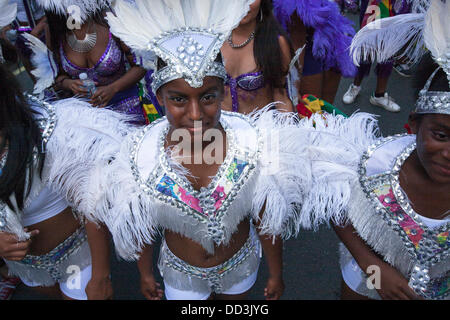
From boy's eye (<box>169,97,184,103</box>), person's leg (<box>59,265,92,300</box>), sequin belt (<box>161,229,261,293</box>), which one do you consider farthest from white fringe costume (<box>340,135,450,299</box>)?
person's leg (<box>59,265,92,300</box>)

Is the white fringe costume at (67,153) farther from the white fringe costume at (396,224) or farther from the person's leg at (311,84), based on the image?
the person's leg at (311,84)

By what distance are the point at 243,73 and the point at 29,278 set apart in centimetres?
166

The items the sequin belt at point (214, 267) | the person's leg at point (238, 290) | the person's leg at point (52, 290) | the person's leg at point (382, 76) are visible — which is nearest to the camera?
the sequin belt at point (214, 267)

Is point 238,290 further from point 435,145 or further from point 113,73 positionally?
point 113,73

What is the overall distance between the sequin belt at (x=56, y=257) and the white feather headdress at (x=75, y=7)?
141 centimetres

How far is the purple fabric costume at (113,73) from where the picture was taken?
248cm

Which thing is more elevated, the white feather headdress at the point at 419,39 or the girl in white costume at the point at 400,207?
the white feather headdress at the point at 419,39

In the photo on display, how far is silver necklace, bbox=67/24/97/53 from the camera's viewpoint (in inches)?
95.8

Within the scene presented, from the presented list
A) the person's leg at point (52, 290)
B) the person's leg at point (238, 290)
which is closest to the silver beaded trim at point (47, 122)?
the person's leg at point (52, 290)

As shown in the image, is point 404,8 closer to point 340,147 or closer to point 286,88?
point 286,88

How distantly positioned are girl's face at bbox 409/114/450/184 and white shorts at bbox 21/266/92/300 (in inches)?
60.8

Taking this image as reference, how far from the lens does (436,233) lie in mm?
1366

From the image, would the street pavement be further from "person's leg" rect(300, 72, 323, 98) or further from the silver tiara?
the silver tiara
